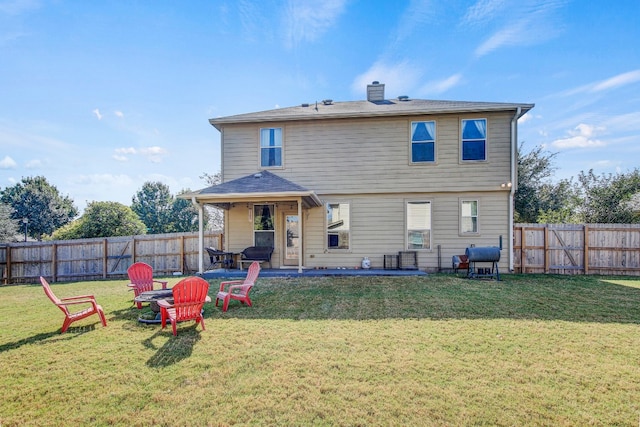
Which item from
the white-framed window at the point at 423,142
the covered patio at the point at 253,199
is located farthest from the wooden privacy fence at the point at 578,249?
the covered patio at the point at 253,199

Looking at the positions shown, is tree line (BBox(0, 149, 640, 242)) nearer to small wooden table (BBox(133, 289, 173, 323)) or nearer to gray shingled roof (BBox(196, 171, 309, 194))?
gray shingled roof (BBox(196, 171, 309, 194))

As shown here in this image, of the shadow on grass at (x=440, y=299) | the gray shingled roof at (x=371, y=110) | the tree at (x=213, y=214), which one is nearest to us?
the shadow on grass at (x=440, y=299)

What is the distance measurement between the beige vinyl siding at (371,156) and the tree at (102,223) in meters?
8.47

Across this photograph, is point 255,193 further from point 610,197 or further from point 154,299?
point 610,197

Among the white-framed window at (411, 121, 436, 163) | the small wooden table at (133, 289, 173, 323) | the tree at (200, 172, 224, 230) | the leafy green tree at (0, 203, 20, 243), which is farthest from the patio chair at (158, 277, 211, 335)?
the leafy green tree at (0, 203, 20, 243)

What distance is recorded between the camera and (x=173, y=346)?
13.1ft

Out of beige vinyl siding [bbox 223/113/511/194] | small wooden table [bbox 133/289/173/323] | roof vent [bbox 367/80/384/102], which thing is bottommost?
small wooden table [bbox 133/289/173/323]

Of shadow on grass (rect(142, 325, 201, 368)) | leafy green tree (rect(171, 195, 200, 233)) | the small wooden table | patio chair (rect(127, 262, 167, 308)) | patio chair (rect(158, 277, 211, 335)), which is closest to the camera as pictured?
shadow on grass (rect(142, 325, 201, 368))

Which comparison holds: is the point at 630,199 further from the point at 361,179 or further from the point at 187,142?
the point at 187,142

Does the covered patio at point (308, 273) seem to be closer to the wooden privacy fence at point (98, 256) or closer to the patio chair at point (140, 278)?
the wooden privacy fence at point (98, 256)

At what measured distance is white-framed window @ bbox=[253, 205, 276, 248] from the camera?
10891 millimetres

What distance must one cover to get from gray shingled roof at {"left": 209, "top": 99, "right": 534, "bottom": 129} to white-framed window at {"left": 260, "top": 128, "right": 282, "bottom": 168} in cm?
49

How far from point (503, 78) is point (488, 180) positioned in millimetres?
5929

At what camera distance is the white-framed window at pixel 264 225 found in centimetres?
1089
